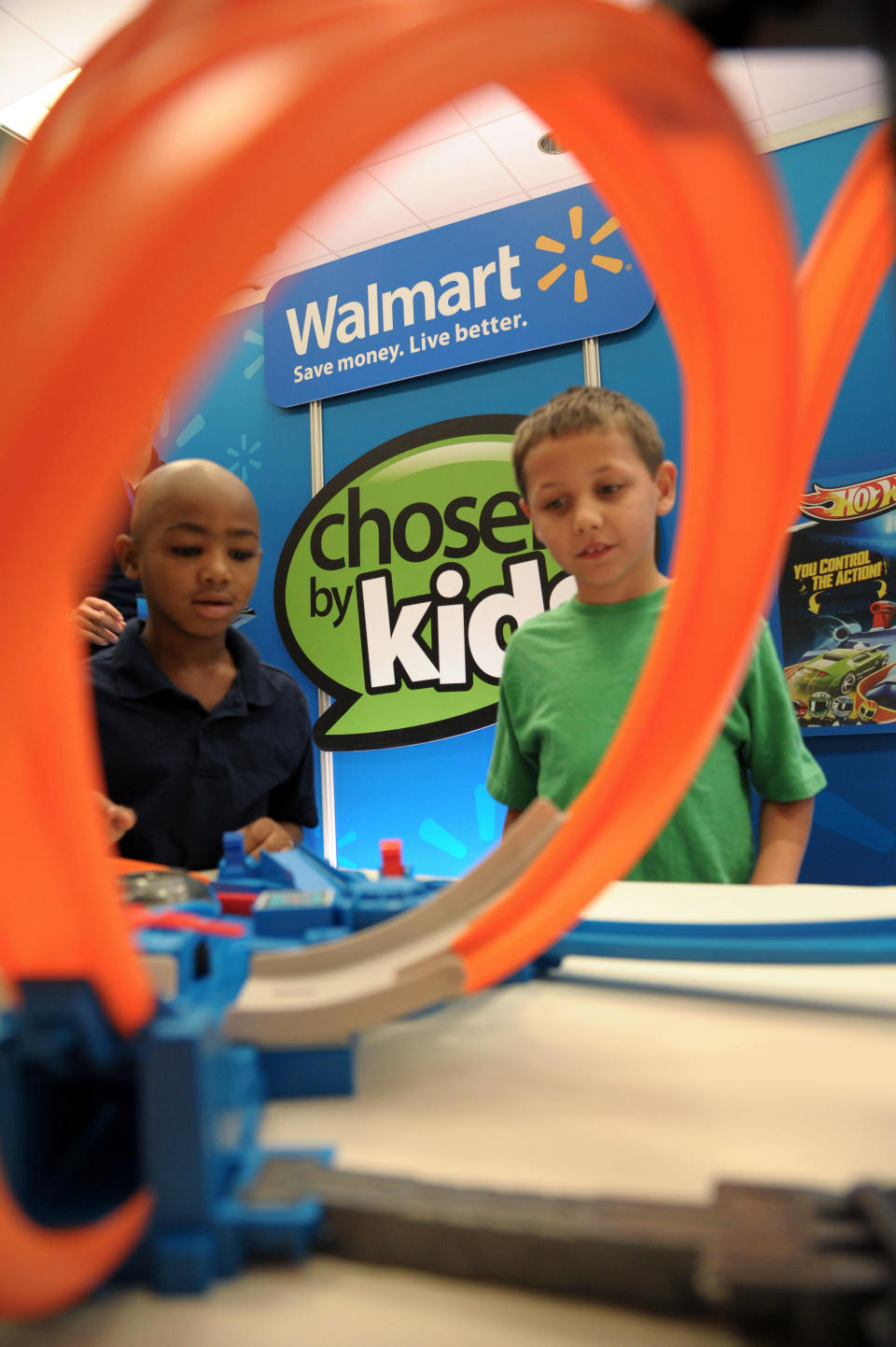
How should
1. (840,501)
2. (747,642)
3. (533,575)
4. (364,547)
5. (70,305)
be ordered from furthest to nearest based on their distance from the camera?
(364,547) → (533,575) → (840,501) → (747,642) → (70,305)

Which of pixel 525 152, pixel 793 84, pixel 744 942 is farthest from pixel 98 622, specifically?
pixel 793 84

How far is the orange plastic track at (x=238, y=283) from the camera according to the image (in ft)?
0.45

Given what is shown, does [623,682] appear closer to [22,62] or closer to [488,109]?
[488,109]

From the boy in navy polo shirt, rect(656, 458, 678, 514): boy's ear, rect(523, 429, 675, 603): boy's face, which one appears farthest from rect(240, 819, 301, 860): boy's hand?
rect(656, 458, 678, 514): boy's ear

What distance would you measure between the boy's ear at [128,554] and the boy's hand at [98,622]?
190 millimetres

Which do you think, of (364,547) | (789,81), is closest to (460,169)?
(789,81)

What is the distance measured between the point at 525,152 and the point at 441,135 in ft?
0.65

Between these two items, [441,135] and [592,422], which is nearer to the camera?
[592,422]

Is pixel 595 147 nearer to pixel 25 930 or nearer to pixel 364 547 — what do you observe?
pixel 25 930

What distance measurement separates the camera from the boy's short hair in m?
0.82

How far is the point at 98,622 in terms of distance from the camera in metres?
1.11

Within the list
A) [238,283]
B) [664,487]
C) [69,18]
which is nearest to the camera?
[238,283]

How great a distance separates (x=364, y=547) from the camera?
5.90 ft

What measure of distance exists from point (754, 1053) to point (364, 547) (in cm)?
159
